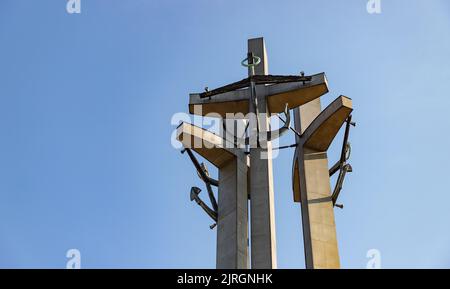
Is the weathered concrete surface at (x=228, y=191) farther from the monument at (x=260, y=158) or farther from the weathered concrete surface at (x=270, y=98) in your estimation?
the weathered concrete surface at (x=270, y=98)

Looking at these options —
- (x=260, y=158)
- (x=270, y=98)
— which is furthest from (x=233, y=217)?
(x=270, y=98)

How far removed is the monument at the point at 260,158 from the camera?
17.6 meters

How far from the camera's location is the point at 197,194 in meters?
19.4

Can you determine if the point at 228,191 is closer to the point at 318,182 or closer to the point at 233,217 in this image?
the point at 233,217

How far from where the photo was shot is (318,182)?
1928 centimetres

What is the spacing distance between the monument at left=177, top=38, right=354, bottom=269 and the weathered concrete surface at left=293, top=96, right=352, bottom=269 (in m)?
0.03

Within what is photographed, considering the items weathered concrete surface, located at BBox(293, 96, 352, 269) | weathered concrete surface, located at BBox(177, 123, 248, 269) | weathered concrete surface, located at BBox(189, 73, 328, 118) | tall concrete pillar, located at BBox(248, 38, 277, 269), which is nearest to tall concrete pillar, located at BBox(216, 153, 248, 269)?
weathered concrete surface, located at BBox(177, 123, 248, 269)

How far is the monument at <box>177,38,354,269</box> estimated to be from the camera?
57.6ft

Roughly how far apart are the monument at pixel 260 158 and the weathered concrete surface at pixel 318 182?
3 cm

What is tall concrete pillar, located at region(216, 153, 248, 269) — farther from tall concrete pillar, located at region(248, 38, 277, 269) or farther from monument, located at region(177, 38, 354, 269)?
tall concrete pillar, located at region(248, 38, 277, 269)

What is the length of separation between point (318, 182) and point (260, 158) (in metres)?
2.05

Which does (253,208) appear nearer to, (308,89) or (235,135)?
(235,135)
